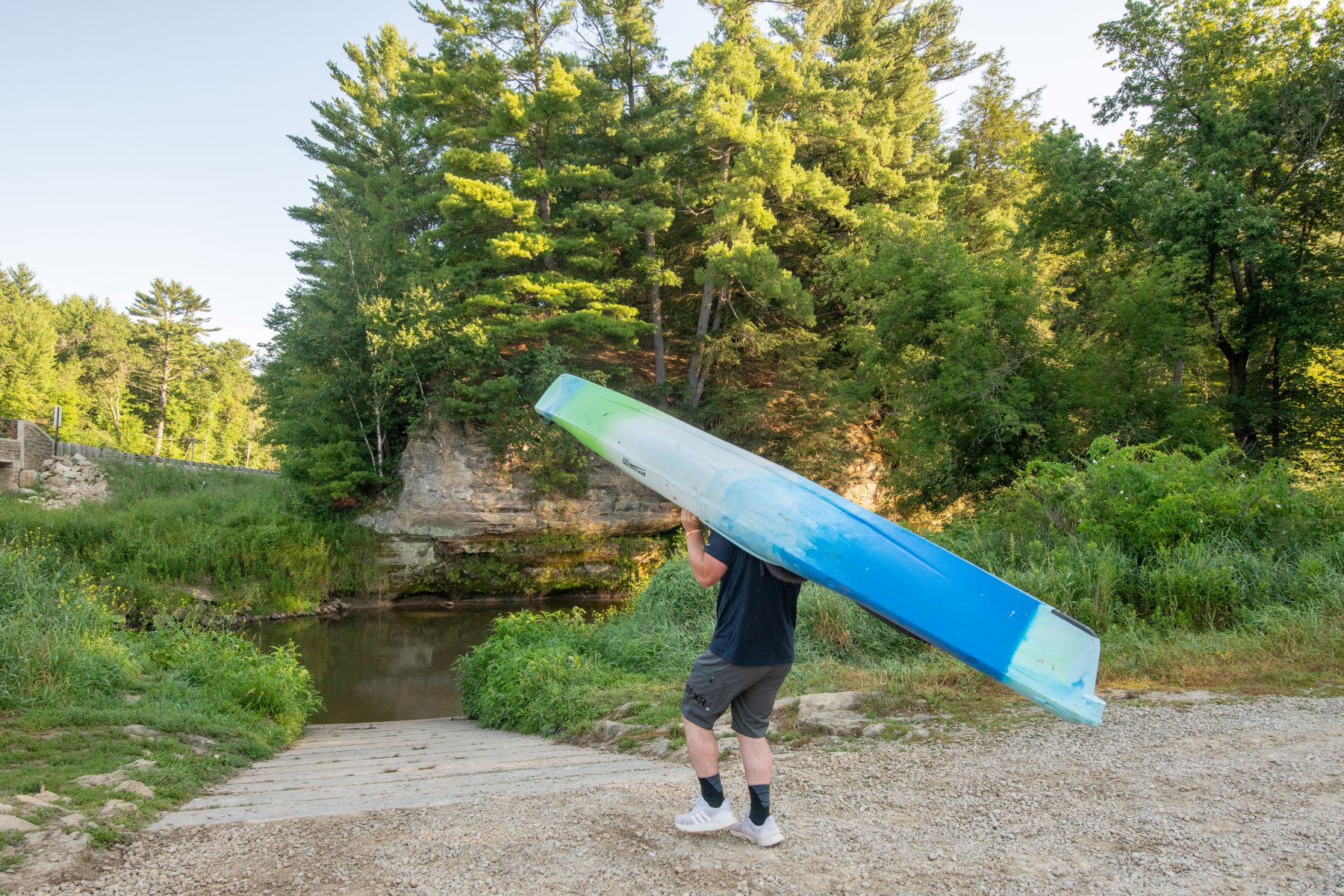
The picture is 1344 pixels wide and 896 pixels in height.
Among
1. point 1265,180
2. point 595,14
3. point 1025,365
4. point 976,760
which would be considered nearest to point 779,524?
point 976,760

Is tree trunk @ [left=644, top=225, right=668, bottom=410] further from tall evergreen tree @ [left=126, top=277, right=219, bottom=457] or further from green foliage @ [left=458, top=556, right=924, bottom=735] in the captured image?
tall evergreen tree @ [left=126, top=277, right=219, bottom=457]

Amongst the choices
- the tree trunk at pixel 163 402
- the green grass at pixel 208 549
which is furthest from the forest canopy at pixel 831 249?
the tree trunk at pixel 163 402

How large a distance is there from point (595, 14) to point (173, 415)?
42807mm

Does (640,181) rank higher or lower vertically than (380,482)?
higher

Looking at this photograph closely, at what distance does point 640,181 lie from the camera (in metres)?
22.8

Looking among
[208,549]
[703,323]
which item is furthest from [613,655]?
[703,323]

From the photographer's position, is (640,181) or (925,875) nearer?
(925,875)

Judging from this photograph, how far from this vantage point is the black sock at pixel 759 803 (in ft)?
10.7

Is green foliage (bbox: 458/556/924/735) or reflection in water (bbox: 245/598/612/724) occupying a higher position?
green foliage (bbox: 458/556/924/735)

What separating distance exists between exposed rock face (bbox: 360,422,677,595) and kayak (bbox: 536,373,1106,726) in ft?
61.7

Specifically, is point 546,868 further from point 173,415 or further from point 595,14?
point 173,415

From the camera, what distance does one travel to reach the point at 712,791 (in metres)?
3.33

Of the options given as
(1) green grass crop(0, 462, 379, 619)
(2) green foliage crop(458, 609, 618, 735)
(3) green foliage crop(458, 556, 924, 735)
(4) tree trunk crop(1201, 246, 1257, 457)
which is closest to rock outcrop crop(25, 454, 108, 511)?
(1) green grass crop(0, 462, 379, 619)

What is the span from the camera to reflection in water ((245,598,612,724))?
12680 millimetres
